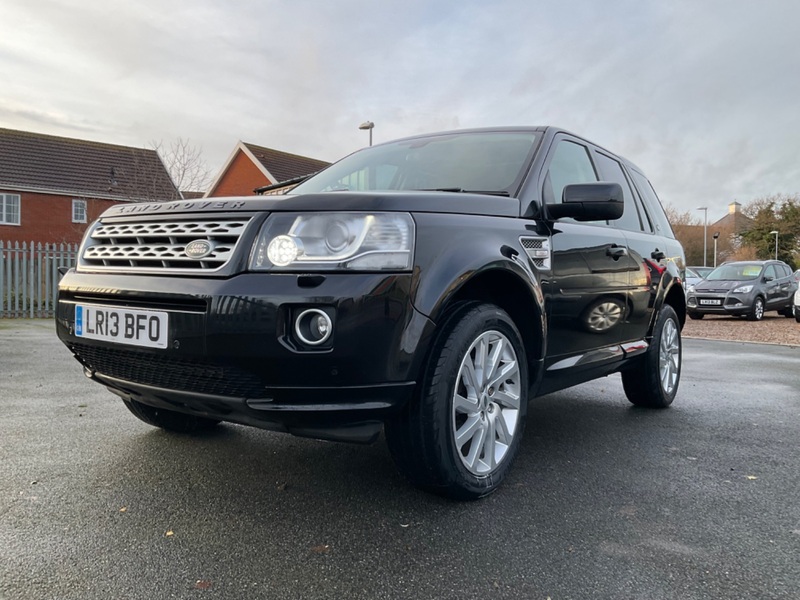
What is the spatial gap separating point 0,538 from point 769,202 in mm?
58871

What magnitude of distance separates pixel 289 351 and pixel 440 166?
5.48ft

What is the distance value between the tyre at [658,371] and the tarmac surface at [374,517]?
20.1 inches

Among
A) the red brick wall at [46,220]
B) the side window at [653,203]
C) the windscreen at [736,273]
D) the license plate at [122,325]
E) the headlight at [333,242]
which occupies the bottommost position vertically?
the license plate at [122,325]

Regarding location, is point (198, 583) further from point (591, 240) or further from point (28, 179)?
point (28, 179)

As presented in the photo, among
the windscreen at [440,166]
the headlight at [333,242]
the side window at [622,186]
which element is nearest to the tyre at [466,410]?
the headlight at [333,242]

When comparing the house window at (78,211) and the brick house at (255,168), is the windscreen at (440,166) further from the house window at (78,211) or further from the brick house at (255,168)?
the house window at (78,211)

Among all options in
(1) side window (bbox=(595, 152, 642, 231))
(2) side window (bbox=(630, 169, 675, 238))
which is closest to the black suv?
→ (1) side window (bbox=(595, 152, 642, 231))

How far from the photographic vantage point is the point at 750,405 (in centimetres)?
462

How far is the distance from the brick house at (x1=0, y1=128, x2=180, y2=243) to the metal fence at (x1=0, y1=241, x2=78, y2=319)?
12.0 meters

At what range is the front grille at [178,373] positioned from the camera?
2.12 metres

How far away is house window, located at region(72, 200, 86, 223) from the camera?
88.3 ft

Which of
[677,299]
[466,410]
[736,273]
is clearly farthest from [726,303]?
[466,410]

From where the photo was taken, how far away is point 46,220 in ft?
86.5

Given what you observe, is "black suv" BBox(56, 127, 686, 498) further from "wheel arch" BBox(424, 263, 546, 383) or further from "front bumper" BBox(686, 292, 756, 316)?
"front bumper" BBox(686, 292, 756, 316)
